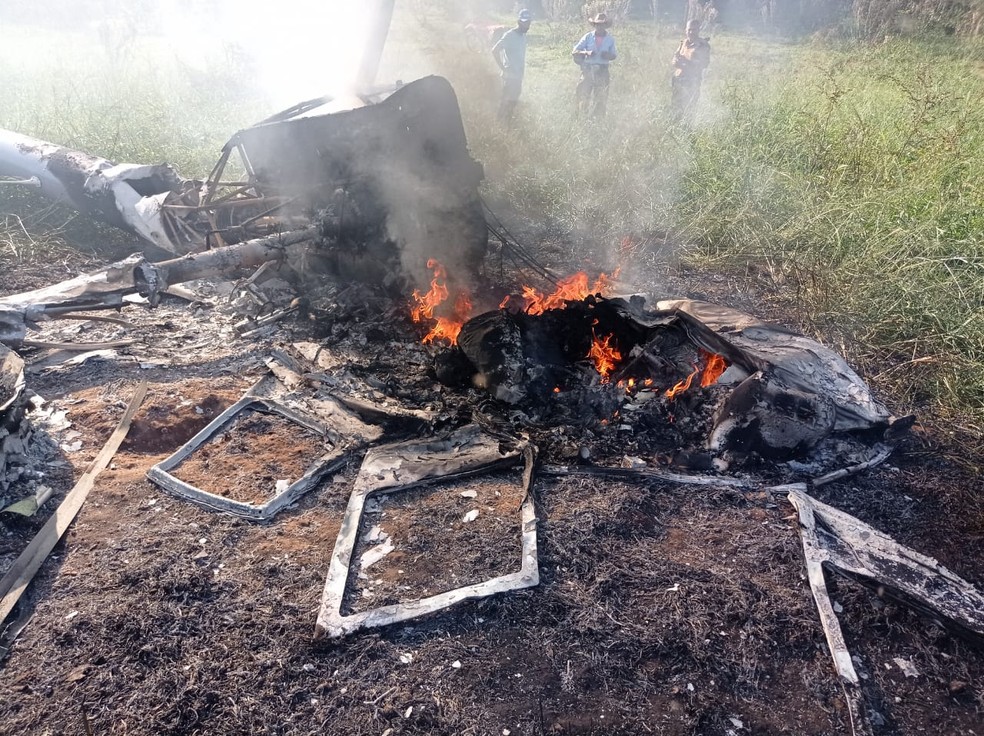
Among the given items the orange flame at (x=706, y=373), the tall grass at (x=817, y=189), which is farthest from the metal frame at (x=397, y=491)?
the tall grass at (x=817, y=189)

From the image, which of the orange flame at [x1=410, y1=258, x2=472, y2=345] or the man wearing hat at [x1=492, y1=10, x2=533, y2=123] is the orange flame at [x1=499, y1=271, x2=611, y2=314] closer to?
the orange flame at [x1=410, y1=258, x2=472, y2=345]

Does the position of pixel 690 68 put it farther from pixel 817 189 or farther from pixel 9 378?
pixel 9 378

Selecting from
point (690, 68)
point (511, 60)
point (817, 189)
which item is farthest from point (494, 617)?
point (690, 68)

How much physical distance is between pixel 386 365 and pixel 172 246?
12.2 ft

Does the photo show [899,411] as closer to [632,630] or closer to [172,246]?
[632,630]

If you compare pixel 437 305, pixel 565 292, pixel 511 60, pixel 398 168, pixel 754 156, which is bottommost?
pixel 437 305

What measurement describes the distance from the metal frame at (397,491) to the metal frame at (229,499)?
0.99ft

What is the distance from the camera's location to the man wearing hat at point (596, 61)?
11.7m

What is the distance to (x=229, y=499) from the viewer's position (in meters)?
3.86

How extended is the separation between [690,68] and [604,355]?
8983mm

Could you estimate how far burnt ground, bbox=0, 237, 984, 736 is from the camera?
276 centimetres

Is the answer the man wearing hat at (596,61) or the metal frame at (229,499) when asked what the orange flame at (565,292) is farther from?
the man wearing hat at (596,61)

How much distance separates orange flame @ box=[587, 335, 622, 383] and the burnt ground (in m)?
0.69

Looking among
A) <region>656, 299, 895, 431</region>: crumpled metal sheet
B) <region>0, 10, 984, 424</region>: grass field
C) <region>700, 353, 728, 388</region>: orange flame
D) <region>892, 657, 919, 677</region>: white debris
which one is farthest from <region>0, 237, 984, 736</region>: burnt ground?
<region>0, 10, 984, 424</region>: grass field
